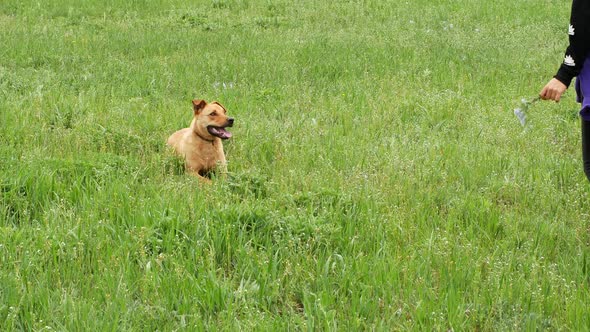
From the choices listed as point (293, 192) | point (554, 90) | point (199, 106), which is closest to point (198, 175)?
point (199, 106)

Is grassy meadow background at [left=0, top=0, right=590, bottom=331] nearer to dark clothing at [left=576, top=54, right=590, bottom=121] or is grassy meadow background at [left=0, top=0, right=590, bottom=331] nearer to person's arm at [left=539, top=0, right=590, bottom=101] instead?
dark clothing at [left=576, top=54, right=590, bottom=121]

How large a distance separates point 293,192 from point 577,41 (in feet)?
→ 7.82

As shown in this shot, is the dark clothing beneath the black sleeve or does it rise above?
beneath

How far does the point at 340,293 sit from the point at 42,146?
144 inches

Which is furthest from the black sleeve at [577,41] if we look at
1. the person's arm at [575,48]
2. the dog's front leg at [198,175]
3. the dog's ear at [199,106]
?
the dog's ear at [199,106]

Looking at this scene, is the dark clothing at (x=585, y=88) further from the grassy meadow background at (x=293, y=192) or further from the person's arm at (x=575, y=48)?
the grassy meadow background at (x=293, y=192)

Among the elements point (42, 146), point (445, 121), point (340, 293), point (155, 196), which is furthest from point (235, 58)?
point (340, 293)

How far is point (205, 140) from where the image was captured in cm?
648

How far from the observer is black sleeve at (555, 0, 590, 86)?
4312 mm

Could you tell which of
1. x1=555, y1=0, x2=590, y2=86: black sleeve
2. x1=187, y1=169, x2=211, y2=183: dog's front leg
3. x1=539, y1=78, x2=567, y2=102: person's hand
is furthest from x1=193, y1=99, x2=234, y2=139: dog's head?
x1=555, y1=0, x2=590, y2=86: black sleeve

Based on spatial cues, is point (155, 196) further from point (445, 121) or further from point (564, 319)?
point (445, 121)

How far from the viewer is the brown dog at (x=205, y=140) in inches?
250

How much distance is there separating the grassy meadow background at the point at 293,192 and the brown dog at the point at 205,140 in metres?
0.18

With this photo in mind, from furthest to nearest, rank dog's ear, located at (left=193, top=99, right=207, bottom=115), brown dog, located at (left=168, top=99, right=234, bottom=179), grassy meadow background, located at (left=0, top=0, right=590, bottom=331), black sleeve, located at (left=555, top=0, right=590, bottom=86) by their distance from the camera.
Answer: dog's ear, located at (left=193, top=99, right=207, bottom=115) → brown dog, located at (left=168, top=99, right=234, bottom=179) → black sleeve, located at (left=555, top=0, right=590, bottom=86) → grassy meadow background, located at (left=0, top=0, right=590, bottom=331)
